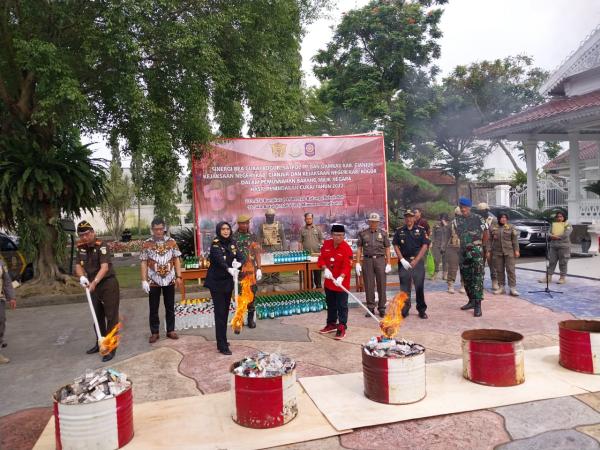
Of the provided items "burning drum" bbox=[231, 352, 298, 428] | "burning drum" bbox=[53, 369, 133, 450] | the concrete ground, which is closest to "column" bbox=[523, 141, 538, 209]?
the concrete ground

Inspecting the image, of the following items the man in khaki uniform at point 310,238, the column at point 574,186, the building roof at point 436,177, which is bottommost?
the man in khaki uniform at point 310,238

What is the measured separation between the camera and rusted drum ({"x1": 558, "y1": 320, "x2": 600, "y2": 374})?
501 cm

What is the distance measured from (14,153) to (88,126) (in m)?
1.72

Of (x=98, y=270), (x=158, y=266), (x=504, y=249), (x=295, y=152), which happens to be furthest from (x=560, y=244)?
(x=98, y=270)

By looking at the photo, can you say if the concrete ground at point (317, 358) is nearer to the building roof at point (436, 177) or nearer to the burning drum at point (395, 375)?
the burning drum at point (395, 375)

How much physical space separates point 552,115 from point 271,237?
10.7 m

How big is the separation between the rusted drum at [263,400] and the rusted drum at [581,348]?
3173 mm

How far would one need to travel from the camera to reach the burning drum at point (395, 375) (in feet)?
14.5

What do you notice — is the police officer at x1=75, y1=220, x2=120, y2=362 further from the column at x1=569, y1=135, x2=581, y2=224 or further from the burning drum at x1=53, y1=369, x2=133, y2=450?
the column at x1=569, y1=135, x2=581, y2=224

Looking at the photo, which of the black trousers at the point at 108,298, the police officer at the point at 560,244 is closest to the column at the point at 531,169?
the police officer at the point at 560,244

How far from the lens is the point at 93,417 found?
3744 mm

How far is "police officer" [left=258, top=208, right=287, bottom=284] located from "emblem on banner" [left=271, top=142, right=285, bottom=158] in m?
1.74

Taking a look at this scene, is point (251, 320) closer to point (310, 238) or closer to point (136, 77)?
point (310, 238)

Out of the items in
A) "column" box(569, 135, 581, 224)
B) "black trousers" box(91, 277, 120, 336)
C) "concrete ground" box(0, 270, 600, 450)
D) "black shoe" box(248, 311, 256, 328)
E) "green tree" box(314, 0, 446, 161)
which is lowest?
"concrete ground" box(0, 270, 600, 450)
